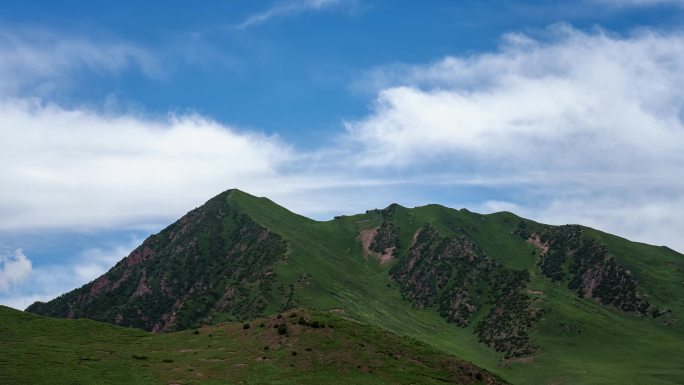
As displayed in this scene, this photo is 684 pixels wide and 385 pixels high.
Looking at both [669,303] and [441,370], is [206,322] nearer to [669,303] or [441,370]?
[441,370]

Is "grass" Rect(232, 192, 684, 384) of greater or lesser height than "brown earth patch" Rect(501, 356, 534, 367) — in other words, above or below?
above

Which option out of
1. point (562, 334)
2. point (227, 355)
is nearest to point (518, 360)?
point (562, 334)

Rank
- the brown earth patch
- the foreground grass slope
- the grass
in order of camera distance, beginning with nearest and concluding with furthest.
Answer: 1. the foreground grass slope
2. the grass
3. the brown earth patch

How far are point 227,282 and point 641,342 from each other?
137086mm

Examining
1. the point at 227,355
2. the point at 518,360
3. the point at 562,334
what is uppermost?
the point at 227,355

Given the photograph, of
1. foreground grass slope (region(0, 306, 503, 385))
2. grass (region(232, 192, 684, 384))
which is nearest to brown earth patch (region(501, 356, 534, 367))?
grass (region(232, 192, 684, 384))

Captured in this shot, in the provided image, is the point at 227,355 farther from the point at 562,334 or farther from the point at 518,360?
the point at 562,334

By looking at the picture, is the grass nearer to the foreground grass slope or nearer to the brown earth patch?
the brown earth patch

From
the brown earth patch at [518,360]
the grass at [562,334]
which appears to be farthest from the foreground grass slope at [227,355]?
the brown earth patch at [518,360]

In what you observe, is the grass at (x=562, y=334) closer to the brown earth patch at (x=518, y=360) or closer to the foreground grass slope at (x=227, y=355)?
the brown earth patch at (x=518, y=360)

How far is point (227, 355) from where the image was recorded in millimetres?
79750

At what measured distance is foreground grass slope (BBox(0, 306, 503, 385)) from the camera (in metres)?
67.6

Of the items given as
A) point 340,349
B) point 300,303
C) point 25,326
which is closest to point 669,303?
point 300,303

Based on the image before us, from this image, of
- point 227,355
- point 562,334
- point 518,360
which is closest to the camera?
point 227,355
